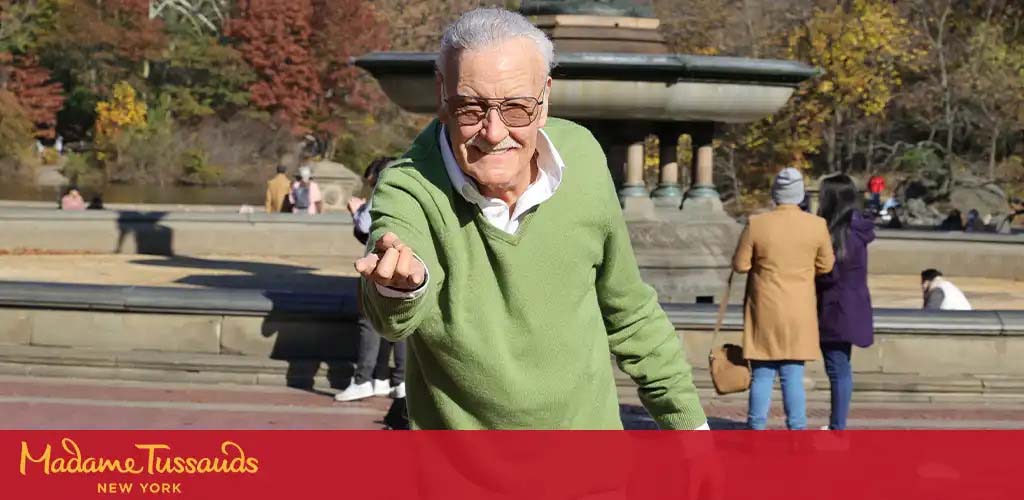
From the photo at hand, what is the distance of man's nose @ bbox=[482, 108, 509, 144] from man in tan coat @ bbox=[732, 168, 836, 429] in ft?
17.4

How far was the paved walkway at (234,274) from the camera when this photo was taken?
509 inches

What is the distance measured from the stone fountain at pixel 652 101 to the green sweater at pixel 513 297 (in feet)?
21.7

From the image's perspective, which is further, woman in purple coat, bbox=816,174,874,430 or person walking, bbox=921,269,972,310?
person walking, bbox=921,269,972,310

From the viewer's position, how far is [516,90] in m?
2.78

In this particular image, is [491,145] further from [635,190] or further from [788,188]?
[635,190]

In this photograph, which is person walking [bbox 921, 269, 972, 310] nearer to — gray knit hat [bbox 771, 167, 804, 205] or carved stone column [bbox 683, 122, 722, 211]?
gray knit hat [bbox 771, 167, 804, 205]

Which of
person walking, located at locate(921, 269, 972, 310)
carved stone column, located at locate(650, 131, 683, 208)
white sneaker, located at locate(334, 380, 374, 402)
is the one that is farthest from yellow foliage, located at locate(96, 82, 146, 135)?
person walking, located at locate(921, 269, 972, 310)

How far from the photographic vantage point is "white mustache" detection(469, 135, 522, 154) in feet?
9.11

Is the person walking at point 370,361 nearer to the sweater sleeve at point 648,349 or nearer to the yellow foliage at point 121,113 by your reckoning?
the sweater sleeve at point 648,349

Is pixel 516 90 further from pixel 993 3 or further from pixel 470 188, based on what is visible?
pixel 993 3

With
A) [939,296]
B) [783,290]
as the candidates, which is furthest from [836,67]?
[783,290]
